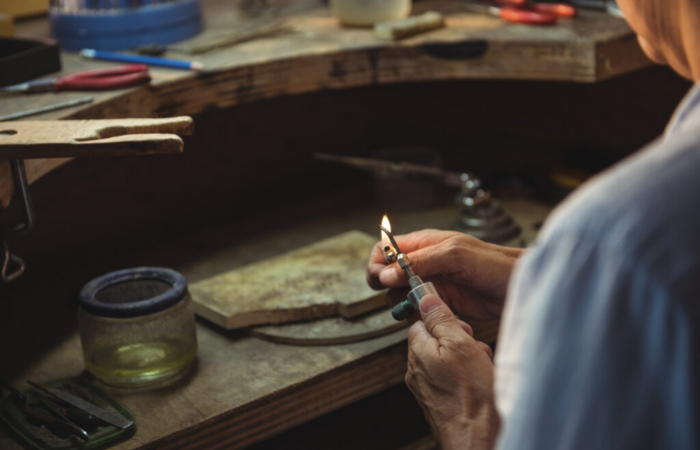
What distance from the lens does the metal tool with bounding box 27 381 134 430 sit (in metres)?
1.07

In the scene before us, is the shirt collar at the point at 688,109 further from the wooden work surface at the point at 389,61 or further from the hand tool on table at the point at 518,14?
the hand tool on table at the point at 518,14

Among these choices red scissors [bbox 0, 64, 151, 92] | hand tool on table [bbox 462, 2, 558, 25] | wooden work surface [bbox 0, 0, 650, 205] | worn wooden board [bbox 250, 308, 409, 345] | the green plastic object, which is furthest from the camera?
hand tool on table [bbox 462, 2, 558, 25]

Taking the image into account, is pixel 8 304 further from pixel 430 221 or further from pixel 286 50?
pixel 430 221

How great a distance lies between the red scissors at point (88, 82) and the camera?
139 cm

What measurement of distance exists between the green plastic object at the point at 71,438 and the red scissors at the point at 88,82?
515 millimetres

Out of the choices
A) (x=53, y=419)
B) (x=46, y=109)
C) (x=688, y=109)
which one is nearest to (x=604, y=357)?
(x=688, y=109)

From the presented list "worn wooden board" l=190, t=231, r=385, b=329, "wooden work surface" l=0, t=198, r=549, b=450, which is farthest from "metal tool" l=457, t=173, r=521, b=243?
"wooden work surface" l=0, t=198, r=549, b=450

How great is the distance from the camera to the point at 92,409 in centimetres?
110

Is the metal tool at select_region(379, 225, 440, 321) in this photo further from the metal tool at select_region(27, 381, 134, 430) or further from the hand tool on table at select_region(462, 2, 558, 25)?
the hand tool on table at select_region(462, 2, 558, 25)

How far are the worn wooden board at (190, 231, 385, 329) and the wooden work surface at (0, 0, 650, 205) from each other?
320mm

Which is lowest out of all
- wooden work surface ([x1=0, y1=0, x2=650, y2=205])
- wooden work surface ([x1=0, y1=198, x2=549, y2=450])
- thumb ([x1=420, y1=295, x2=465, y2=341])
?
wooden work surface ([x1=0, y1=198, x2=549, y2=450])

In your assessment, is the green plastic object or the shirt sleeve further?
the green plastic object

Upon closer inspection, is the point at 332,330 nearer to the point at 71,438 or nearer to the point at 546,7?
the point at 71,438

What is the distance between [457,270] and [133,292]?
19.9 inches
